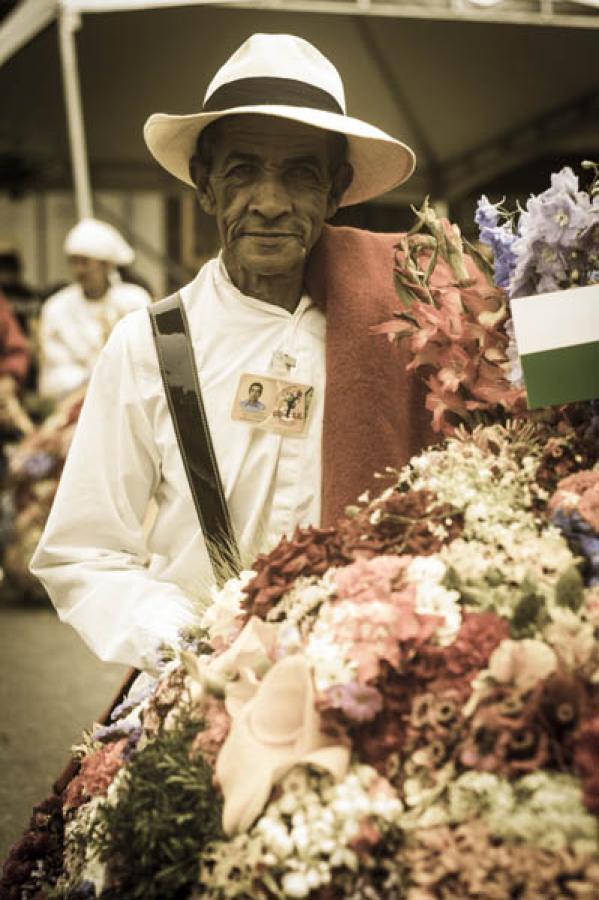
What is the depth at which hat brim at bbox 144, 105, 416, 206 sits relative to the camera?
2316 millimetres

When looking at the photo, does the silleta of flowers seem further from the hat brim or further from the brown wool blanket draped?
the hat brim

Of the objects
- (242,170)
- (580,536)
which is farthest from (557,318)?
(242,170)

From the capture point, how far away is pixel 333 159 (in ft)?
8.26

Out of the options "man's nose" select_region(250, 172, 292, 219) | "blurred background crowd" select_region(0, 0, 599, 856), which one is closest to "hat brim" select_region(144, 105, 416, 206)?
"man's nose" select_region(250, 172, 292, 219)

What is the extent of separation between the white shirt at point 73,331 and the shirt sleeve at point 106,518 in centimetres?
589

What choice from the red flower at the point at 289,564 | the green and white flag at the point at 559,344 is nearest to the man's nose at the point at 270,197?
the green and white flag at the point at 559,344

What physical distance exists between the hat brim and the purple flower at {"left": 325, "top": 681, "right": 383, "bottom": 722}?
1.08 metres

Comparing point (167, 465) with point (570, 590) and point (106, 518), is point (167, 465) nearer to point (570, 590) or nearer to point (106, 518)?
point (106, 518)

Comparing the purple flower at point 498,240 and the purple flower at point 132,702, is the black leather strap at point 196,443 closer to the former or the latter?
the purple flower at point 132,702

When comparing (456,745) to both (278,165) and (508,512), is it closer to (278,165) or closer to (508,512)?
(508,512)

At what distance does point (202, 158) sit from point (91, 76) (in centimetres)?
720

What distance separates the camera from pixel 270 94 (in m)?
2.36

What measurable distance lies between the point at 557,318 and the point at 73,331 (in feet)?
22.2

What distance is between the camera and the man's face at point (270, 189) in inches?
93.8
